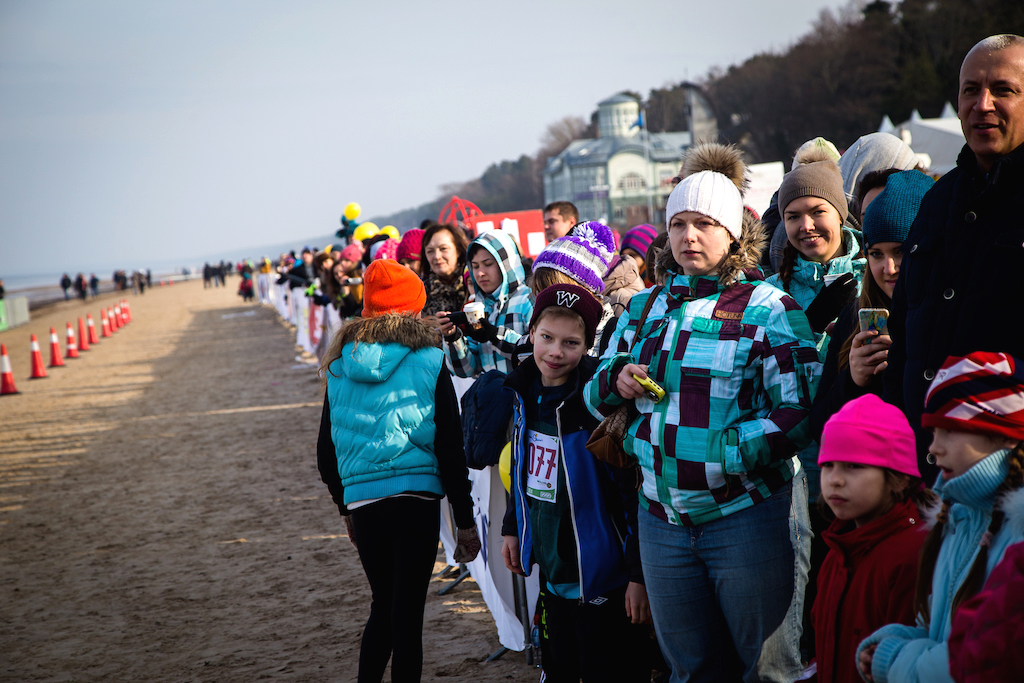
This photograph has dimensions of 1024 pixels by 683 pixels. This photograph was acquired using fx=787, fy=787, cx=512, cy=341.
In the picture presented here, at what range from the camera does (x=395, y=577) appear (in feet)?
11.2

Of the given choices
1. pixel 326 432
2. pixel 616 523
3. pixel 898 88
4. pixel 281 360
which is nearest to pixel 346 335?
pixel 326 432

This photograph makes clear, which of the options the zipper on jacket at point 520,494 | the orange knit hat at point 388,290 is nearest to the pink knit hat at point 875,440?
the zipper on jacket at point 520,494

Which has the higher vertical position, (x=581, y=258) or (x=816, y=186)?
(x=816, y=186)

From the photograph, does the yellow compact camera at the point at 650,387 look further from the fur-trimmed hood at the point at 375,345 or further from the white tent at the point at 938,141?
the white tent at the point at 938,141

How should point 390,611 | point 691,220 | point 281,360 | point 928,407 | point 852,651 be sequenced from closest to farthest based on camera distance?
1. point 928,407
2. point 852,651
3. point 691,220
4. point 390,611
5. point 281,360

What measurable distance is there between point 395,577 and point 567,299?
1.43 metres

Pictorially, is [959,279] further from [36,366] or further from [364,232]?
[36,366]

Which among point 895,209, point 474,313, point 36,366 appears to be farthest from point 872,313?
point 36,366

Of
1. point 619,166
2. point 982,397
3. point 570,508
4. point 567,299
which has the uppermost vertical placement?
point 619,166

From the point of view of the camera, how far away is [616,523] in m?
3.00

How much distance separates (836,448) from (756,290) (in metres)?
0.67

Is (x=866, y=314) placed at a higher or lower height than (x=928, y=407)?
higher

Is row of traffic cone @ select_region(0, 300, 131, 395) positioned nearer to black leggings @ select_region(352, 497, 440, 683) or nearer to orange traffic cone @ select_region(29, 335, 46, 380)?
→ orange traffic cone @ select_region(29, 335, 46, 380)

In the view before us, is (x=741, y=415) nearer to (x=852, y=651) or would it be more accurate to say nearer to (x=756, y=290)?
(x=756, y=290)
